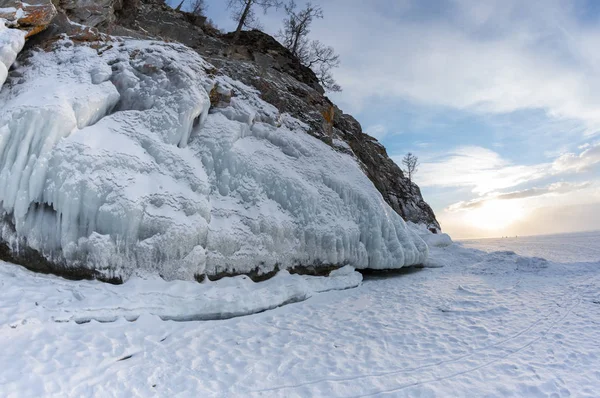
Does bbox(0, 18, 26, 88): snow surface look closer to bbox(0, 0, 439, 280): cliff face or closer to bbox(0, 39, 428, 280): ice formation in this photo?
bbox(0, 0, 439, 280): cliff face

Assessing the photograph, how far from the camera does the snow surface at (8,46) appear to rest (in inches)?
357

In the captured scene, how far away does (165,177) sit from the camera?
30.8 ft

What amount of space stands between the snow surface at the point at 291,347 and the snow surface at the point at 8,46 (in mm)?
5706

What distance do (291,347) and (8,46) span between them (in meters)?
11.4

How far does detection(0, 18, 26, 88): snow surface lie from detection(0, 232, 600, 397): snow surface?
5706mm

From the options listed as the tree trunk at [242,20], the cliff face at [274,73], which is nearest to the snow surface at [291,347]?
the cliff face at [274,73]

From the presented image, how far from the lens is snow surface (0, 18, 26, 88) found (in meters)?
9.07

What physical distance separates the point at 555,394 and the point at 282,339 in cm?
477

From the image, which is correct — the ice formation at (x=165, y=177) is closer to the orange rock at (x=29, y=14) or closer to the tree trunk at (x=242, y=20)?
the orange rock at (x=29, y=14)

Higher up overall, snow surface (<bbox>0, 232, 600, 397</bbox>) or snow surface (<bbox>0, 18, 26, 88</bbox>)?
snow surface (<bbox>0, 18, 26, 88</bbox>)

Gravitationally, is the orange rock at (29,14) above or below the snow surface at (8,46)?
above

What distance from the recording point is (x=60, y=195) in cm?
784

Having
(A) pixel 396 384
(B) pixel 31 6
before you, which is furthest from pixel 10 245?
(A) pixel 396 384

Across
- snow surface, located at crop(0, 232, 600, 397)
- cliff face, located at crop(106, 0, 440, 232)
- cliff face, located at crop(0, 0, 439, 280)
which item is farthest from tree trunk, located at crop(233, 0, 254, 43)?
snow surface, located at crop(0, 232, 600, 397)
